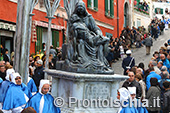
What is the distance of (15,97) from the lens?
24.2 ft

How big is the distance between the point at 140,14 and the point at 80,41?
3640 centimetres

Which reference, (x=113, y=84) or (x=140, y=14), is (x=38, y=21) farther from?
(x=140, y=14)

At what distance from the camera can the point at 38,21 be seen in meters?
19.1

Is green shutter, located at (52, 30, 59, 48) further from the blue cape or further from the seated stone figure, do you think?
the blue cape

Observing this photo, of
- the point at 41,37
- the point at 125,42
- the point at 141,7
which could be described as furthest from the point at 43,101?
the point at 141,7

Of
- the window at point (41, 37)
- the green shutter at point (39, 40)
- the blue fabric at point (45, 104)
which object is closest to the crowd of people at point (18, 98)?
the blue fabric at point (45, 104)

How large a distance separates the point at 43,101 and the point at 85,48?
217 cm

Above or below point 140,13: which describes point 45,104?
below

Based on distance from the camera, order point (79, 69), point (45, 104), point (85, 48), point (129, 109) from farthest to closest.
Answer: point (85, 48), point (79, 69), point (45, 104), point (129, 109)

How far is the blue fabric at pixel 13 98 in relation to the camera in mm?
7328

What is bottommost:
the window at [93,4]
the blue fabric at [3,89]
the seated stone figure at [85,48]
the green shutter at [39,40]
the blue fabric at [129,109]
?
the blue fabric at [129,109]

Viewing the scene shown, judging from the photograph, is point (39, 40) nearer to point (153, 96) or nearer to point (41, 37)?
point (41, 37)

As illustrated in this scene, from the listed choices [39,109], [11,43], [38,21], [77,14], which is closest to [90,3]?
[38,21]

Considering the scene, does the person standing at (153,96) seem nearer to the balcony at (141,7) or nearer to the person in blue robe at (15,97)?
the person in blue robe at (15,97)
